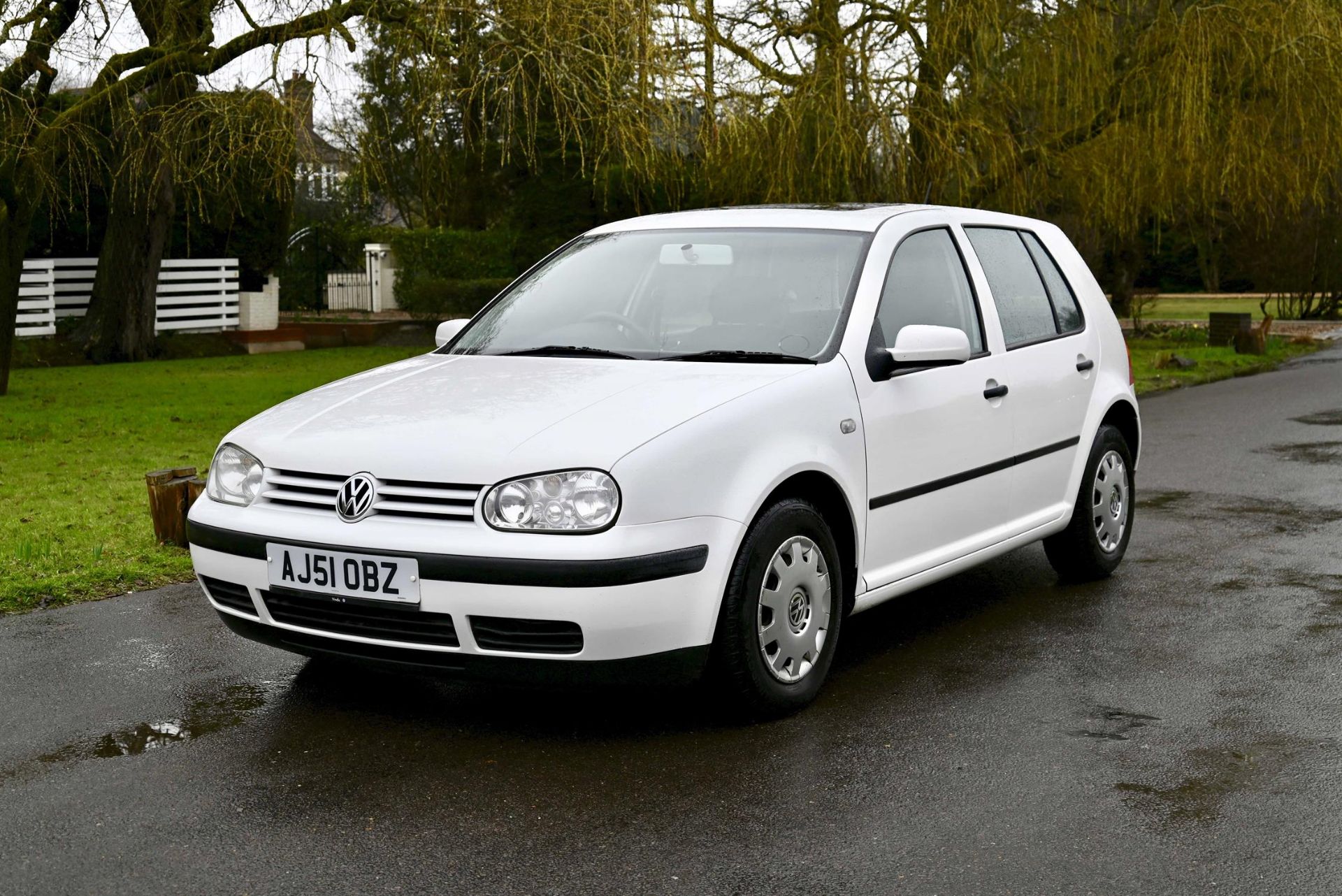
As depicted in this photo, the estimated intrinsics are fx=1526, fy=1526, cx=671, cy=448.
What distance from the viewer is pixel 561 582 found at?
438 cm

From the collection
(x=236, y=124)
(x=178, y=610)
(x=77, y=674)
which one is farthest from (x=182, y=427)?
(x=77, y=674)

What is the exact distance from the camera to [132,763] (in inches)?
181

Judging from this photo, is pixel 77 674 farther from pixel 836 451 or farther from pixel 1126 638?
pixel 1126 638

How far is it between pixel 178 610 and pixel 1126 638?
400 cm

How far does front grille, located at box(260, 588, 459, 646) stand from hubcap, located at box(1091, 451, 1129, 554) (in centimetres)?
355

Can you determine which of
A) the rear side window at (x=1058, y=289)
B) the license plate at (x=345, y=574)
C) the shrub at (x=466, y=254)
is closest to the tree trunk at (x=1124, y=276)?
the shrub at (x=466, y=254)

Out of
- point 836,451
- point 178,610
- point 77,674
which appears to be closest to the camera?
point 836,451

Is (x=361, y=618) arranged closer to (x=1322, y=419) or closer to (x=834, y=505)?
(x=834, y=505)

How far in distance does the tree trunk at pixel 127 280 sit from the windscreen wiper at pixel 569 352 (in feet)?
55.1

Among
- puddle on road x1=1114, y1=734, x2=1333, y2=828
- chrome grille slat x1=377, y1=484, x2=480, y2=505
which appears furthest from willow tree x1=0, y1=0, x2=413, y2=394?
puddle on road x1=1114, y1=734, x2=1333, y2=828

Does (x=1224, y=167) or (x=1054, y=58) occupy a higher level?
(x=1054, y=58)

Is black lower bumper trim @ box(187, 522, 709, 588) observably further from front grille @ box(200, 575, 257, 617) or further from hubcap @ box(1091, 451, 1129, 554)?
hubcap @ box(1091, 451, 1129, 554)

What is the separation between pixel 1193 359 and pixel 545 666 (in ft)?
60.4

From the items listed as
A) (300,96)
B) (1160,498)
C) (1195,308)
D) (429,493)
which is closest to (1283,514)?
(1160,498)
